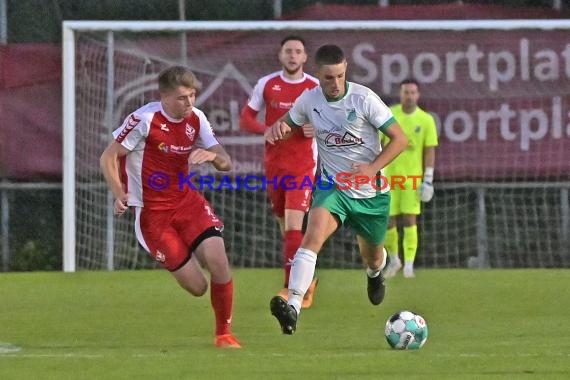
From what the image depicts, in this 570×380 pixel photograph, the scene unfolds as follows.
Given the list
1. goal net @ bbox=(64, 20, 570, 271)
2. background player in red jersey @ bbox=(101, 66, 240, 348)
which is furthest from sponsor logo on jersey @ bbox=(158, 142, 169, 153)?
goal net @ bbox=(64, 20, 570, 271)

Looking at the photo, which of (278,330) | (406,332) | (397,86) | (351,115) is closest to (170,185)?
(351,115)

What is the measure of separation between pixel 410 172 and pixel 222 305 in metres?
6.13

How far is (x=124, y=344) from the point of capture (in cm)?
884

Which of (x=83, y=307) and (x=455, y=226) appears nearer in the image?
(x=83, y=307)

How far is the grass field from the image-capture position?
7.16 meters

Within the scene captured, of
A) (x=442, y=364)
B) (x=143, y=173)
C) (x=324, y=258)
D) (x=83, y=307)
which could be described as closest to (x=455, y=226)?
(x=324, y=258)

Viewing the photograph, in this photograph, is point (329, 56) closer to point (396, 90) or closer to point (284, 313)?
point (284, 313)

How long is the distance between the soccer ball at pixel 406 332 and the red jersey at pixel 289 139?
136 inches

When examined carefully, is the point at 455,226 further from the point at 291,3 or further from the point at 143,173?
the point at 143,173

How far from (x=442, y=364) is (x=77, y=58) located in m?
9.20

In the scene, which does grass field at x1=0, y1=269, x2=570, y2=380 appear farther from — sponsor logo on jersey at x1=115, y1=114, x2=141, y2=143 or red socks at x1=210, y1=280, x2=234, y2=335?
sponsor logo on jersey at x1=115, y1=114, x2=141, y2=143

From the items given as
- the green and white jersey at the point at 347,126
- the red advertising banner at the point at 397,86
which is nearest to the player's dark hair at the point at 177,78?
the green and white jersey at the point at 347,126

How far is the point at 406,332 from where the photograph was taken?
26.7 feet

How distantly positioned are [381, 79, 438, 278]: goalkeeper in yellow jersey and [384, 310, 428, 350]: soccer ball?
19.7ft
